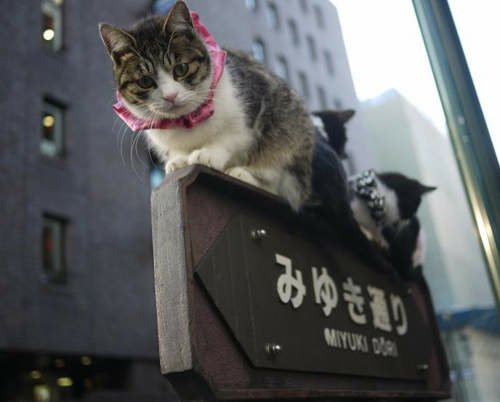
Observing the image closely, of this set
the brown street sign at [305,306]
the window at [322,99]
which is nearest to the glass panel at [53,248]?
the window at [322,99]

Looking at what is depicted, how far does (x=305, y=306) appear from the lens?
3.41 feet

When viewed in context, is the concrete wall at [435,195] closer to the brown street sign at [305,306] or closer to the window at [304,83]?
the window at [304,83]

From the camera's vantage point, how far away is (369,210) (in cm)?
158

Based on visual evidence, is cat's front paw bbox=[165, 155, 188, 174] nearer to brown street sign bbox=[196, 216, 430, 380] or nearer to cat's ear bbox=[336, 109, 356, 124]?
brown street sign bbox=[196, 216, 430, 380]

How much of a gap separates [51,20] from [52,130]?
1.51m

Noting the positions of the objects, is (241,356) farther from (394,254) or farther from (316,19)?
(316,19)

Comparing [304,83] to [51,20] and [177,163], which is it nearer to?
[177,163]

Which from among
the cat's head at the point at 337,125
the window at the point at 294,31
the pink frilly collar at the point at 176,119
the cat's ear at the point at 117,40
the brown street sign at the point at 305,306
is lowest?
the brown street sign at the point at 305,306

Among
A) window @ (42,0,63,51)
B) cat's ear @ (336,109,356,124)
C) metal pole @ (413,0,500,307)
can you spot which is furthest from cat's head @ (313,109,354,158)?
window @ (42,0,63,51)

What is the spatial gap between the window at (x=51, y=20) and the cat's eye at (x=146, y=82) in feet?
6.32

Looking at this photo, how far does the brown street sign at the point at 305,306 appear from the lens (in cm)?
85

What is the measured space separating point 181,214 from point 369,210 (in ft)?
2.95

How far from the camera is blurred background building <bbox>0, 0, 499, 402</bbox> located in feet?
6.70

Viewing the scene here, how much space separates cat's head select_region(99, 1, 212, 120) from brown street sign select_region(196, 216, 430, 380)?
0.92 feet
